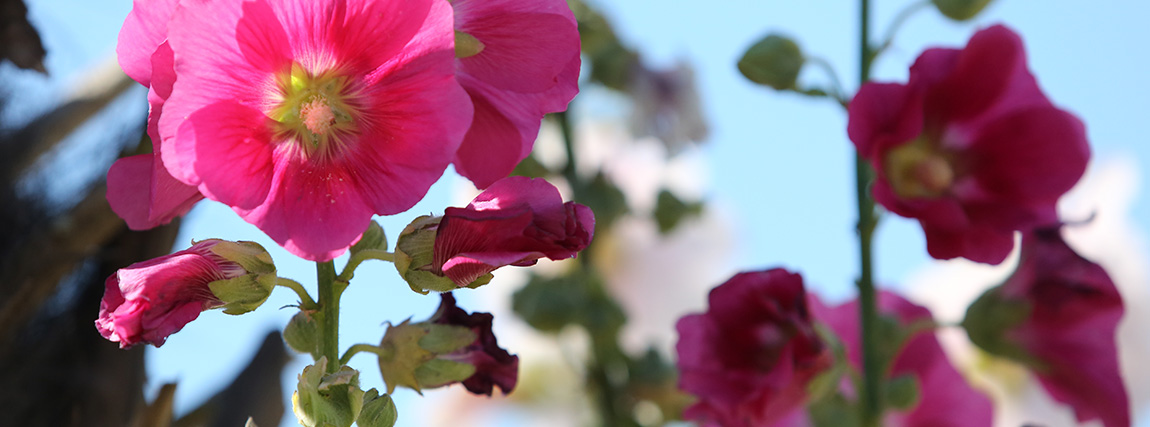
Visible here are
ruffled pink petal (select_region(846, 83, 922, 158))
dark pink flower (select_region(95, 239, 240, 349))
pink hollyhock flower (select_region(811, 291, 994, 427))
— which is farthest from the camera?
pink hollyhock flower (select_region(811, 291, 994, 427))

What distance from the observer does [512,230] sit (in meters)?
0.29

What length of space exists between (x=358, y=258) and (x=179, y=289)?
6 cm

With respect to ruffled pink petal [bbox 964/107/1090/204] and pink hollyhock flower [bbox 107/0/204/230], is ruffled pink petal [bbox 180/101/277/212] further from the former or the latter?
ruffled pink petal [bbox 964/107/1090/204]

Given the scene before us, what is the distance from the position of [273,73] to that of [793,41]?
268mm

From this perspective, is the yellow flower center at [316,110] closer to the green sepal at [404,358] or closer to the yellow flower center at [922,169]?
the green sepal at [404,358]

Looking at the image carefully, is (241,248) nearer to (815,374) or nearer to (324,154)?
(324,154)

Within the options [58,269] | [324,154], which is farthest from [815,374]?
[58,269]

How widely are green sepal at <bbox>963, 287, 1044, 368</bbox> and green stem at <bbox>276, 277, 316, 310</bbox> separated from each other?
1.11 feet

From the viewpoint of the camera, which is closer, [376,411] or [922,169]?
[376,411]

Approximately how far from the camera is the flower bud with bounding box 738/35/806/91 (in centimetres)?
48

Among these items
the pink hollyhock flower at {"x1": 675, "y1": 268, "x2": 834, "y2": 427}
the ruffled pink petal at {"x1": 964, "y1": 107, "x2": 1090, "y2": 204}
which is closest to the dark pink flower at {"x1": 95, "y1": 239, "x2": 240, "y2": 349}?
the pink hollyhock flower at {"x1": 675, "y1": 268, "x2": 834, "y2": 427}

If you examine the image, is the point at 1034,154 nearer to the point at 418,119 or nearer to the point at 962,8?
the point at 962,8

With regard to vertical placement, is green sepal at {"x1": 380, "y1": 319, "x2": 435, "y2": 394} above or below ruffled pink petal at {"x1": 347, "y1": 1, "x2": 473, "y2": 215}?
below

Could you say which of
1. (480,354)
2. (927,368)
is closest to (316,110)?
(480,354)
